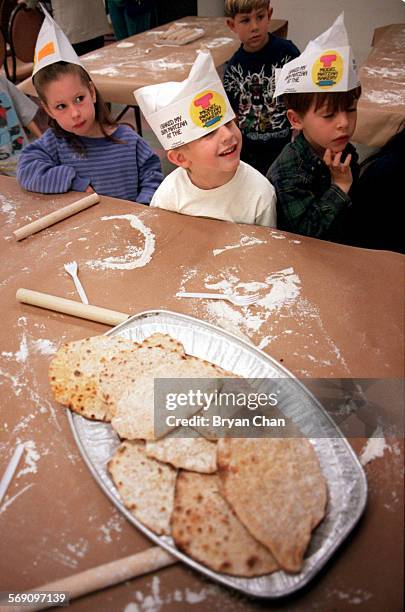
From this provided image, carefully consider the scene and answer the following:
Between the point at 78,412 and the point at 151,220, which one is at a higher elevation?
the point at 151,220

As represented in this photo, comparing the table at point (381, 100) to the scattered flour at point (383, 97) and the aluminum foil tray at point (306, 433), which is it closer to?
the scattered flour at point (383, 97)

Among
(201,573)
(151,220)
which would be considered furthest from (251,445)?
(151,220)

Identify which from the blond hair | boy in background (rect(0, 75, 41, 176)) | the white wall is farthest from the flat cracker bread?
the white wall

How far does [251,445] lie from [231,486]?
3.2 inches

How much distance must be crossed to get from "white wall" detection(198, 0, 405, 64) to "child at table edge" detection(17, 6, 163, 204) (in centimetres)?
Answer: 422

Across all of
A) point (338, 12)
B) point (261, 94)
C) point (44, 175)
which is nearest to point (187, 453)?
point (44, 175)

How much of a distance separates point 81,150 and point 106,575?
1699mm

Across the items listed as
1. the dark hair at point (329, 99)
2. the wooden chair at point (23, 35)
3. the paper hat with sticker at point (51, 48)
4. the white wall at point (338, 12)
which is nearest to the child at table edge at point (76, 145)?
the paper hat with sticker at point (51, 48)

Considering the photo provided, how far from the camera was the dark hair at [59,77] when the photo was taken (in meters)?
1.69

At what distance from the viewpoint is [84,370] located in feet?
3.04

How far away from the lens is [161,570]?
67cm

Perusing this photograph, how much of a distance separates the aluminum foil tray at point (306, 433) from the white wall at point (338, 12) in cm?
519

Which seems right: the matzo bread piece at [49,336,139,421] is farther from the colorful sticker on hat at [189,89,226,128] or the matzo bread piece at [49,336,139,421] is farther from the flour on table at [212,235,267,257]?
the colorful sticker on hat at [189,89,226,128]

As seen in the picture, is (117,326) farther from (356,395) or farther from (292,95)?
(292,95)
